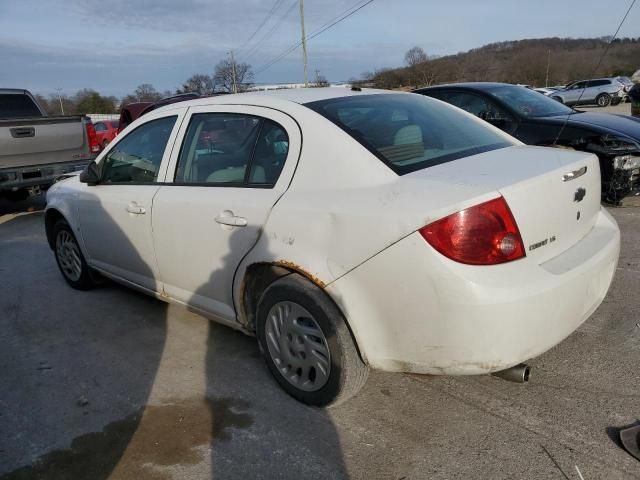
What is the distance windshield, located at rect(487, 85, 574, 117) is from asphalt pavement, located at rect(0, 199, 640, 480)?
3679 millimetres

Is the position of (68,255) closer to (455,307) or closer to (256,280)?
(256,280)

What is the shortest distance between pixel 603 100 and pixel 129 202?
3331cm

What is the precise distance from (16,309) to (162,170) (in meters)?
2.19

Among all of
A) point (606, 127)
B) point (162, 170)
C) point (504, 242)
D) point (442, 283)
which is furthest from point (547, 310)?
point (606, 127)

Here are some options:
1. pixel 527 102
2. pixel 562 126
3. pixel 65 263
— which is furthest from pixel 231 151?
pixel 527 102

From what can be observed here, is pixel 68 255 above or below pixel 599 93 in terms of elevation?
below

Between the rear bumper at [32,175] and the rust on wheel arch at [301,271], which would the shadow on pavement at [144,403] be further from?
the rear bumper at [32,175]

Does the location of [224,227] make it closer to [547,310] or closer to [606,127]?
[547,310]

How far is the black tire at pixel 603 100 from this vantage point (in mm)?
30561

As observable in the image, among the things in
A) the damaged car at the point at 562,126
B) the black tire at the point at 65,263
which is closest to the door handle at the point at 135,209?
the black tire at the point at 65,263

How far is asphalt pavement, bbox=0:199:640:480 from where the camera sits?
2.39 metres

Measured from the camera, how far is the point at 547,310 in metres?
2.27

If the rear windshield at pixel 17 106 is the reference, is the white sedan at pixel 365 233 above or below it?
below

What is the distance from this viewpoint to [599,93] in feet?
101
